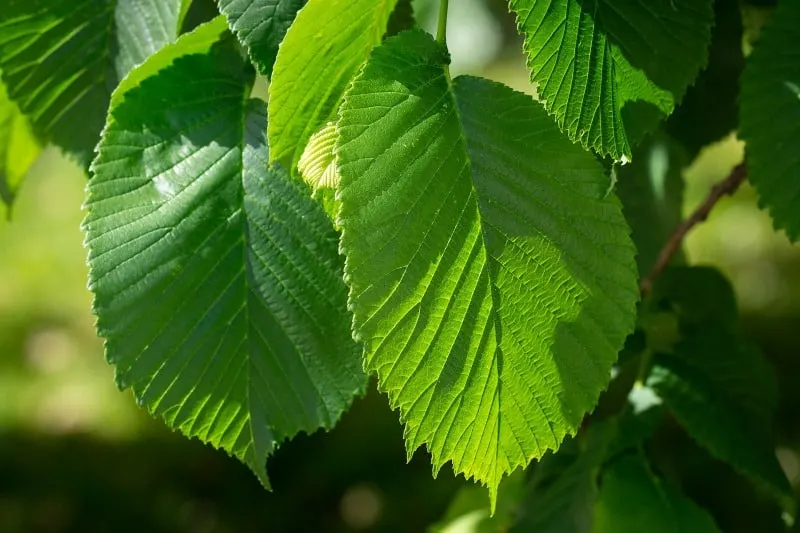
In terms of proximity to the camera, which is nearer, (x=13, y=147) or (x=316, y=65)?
(x=316, y=65)

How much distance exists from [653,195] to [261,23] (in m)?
0.62

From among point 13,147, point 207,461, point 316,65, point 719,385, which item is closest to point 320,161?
point 316,65

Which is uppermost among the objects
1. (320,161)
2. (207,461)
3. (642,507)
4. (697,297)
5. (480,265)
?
(207,461)

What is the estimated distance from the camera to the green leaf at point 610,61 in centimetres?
59

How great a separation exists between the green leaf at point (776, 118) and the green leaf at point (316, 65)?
31cm

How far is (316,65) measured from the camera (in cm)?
64

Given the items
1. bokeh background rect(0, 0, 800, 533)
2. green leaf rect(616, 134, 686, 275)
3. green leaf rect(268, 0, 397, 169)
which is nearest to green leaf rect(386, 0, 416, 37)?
green leaf rect(268, 0, 397, 169)

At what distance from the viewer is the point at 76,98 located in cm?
84

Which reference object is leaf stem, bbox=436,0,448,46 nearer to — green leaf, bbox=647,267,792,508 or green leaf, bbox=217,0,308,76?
green leaf, bbox=217,0,308,76

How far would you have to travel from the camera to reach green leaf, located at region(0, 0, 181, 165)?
809 mm

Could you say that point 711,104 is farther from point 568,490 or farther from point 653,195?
point 568,490

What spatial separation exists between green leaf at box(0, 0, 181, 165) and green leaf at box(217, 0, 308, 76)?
0.17 meters

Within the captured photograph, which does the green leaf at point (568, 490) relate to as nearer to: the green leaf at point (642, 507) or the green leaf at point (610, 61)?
the green leaf at point (642, 507)

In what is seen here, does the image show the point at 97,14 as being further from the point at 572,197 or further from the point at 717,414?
the point at 717,414
